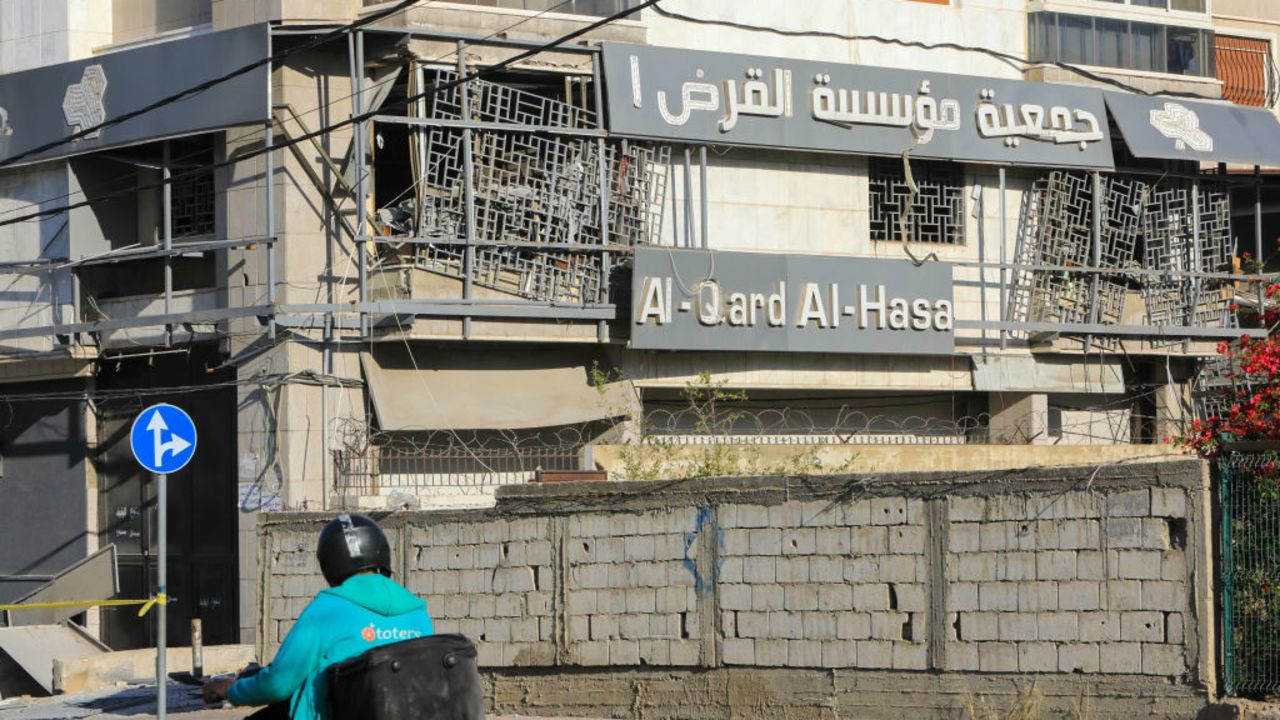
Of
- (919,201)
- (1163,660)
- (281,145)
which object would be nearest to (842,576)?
(1163,660)

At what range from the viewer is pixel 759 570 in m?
13.8

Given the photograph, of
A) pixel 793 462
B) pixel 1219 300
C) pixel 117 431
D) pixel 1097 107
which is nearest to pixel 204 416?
pixel 117 431

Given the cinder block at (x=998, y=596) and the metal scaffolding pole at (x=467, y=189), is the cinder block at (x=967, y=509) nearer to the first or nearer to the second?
the cinder block at (x=998, y=596)

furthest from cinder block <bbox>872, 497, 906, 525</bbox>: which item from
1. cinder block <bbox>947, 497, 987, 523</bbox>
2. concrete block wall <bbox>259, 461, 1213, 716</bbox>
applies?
cinder block <bbox>947, 497, 987, 523</bbox>

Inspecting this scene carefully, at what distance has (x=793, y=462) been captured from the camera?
1862 centimetres

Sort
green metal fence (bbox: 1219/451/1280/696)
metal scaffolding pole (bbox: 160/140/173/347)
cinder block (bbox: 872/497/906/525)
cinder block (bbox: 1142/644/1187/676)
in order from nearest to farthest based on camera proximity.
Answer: green metal fence (bbox: 1219/451/1280/696)
cinder block (bbox: 1142/644/1187/676)
cinder block (bbox: 872/497/906/525)
metal scaffolding pole (bbox: 160/140/173/347)

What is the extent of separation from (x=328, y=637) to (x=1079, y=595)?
23.6 ft

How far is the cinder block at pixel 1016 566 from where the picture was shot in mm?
12211

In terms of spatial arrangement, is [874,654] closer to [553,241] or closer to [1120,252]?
[553,241]

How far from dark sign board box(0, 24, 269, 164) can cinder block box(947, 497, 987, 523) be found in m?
9.99

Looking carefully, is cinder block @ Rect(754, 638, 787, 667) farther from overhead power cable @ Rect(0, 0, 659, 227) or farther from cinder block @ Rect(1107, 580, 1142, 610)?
overhead power cable @ Rect(0, 0, 659, 227)

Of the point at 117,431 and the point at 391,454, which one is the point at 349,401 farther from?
the point at 117,431

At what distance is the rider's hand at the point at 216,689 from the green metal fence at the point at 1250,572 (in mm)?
7034

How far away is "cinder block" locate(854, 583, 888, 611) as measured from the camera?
13.1 meters
